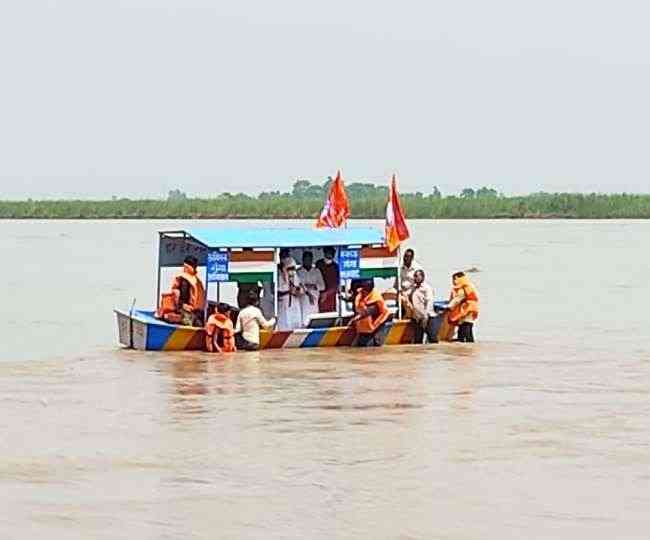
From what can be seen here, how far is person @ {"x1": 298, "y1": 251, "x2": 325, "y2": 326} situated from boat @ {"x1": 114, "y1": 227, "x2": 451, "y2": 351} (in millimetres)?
102

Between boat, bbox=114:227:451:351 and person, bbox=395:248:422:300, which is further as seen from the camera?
person, bbox=395:248:422:300

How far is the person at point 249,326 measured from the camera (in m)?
18.6

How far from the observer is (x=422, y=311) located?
19.8m

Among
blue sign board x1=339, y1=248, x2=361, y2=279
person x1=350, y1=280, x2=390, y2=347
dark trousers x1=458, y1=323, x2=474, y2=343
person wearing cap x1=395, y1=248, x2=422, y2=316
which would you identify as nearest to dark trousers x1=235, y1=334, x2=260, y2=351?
person x1=350, y1=280, x2=390, y2=347

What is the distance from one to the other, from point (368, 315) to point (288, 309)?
964 millimetres

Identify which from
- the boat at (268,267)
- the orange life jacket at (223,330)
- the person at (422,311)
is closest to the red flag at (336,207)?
the boat at (268,267)

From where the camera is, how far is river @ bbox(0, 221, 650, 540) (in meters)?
9.79

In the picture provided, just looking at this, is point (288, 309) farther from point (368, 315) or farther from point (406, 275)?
point (406, 275)

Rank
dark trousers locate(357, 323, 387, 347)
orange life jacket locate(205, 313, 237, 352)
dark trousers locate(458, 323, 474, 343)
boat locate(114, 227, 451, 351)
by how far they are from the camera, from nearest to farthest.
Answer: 1. orange life jacket locate(205, 313, 237, 352)
2. boat locate(114, 227, 451, 351)
3. dark trousers locate(357, 323, 387, 347)
4. dark trousers locate(458, 323, 474, 343)

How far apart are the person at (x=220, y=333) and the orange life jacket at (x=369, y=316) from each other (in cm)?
160

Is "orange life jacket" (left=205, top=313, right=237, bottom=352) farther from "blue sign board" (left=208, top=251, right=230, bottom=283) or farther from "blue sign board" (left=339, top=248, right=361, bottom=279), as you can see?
"blue sign board" (left=339, top=248, right=361, bottom=279)

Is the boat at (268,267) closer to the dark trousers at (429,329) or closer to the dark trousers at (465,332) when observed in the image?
the dark trousers at (429,329)

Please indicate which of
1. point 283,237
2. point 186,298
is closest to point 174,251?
point 186,298

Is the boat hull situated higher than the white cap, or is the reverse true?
the white cap
